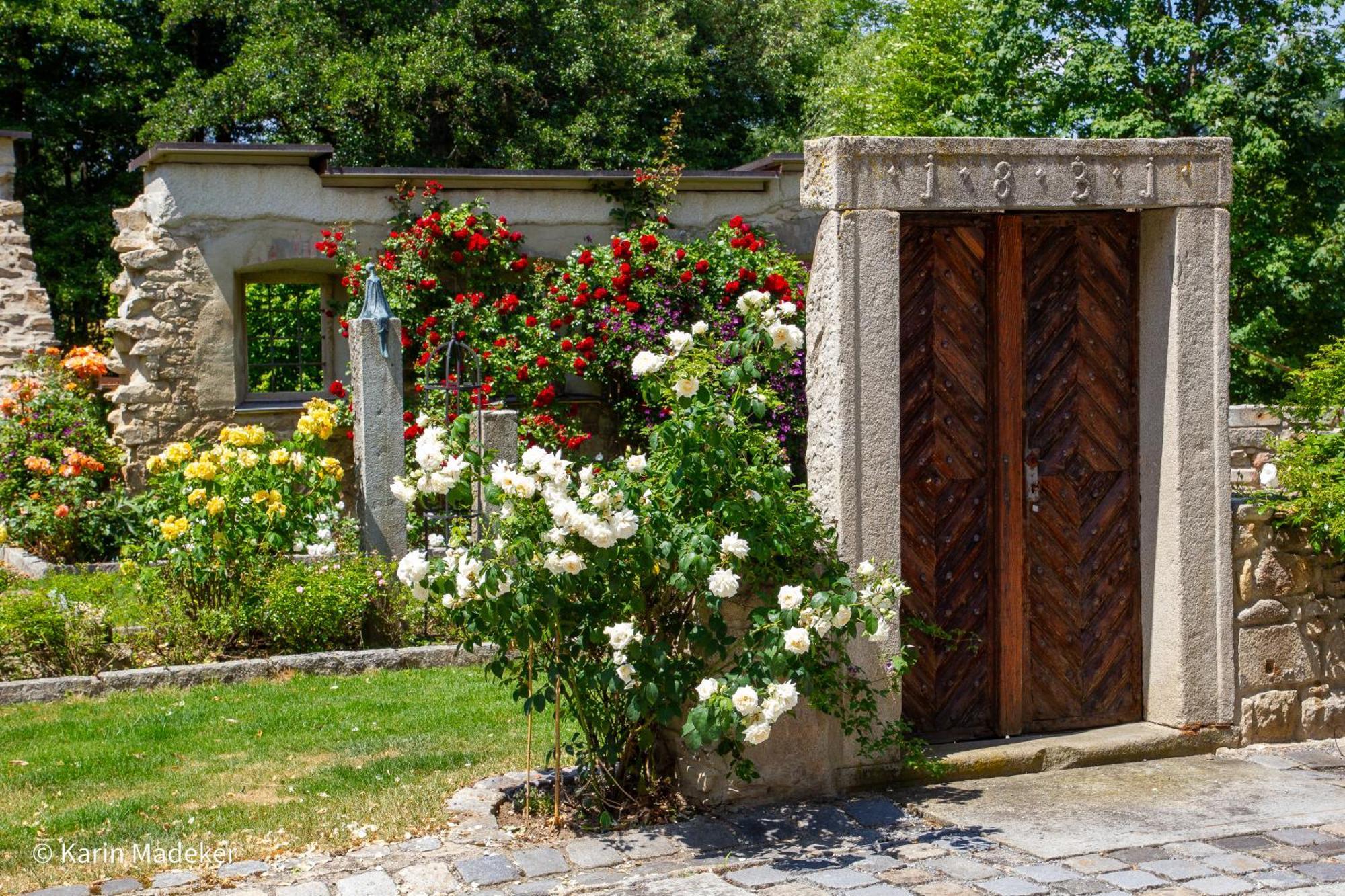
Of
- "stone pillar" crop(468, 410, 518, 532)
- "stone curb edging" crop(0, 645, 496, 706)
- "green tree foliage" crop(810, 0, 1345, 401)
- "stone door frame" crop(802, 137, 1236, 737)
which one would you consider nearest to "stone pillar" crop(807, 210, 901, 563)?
"stone door frame" crop(802, 137, 1236, 737)

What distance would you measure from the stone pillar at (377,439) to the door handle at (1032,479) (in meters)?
4.22

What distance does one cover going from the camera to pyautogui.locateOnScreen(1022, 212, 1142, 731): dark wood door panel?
5.97 m

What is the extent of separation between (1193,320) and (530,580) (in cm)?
301

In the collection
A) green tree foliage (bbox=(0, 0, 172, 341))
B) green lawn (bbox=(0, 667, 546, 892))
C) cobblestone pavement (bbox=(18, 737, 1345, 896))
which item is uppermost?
green tree foliage (bbox=(0, 0, 172, 341))

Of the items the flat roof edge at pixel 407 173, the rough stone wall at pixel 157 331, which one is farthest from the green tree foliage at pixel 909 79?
the rough stone wall at pixel 157 331

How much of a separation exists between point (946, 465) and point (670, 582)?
5.03 ft

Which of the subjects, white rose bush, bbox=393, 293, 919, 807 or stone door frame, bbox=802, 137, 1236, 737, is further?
stone door frame, bbox=802, 137, 1236, 737

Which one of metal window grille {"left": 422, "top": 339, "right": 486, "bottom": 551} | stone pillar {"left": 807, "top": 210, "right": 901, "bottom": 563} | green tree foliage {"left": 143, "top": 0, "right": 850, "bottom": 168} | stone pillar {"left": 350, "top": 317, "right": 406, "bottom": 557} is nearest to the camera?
stone pillar {"left": 807, "top": 210, "right": 901, "bottom": 563}

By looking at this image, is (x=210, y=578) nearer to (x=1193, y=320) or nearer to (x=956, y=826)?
(x=956, y=826)

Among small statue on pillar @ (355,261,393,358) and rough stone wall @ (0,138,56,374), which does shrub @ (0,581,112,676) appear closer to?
small statue on pillar @ (355,261,393,358)

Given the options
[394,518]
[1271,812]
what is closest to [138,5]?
[394,518]

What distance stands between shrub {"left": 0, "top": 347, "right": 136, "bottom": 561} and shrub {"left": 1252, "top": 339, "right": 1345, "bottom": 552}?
25.3ft

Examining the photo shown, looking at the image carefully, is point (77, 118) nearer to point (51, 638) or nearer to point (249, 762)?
point (51, 638)

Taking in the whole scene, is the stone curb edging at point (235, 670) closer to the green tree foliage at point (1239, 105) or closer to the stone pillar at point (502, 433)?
the stone pillar at point (502, 433)
